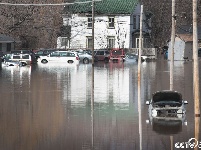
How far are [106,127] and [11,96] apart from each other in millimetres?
12458

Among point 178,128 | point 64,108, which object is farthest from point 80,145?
point 64,108

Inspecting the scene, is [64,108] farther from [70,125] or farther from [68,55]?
[68,55]

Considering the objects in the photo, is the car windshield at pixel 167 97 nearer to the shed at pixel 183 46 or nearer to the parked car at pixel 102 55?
the parked car at pixel 102 55

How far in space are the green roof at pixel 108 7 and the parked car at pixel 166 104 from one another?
214ft

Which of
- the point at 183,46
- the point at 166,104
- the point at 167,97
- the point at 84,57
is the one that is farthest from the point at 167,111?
the point at 183,46

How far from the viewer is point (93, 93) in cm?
3475

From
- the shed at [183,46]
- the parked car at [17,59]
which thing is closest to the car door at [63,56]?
the parked car at [17,59]

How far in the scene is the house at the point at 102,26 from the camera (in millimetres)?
89375

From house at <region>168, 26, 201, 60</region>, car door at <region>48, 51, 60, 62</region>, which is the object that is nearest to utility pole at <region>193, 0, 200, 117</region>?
car door at <region>48, 51, 60, 62</region>

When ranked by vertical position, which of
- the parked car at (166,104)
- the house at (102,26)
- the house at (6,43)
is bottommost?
the parked car at (166,104)

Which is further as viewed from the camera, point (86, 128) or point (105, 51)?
point (105, 51)

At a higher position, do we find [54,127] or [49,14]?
[49,14]

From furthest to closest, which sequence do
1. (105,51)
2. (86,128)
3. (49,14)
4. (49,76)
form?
(49,14), (105,51), (49,76), (86,128)

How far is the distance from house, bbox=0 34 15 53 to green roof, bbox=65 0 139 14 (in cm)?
1244
